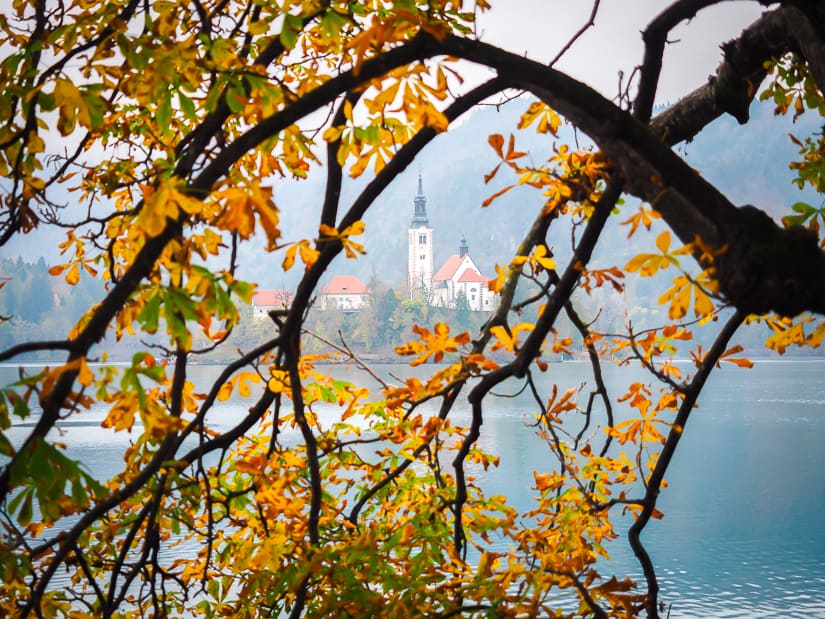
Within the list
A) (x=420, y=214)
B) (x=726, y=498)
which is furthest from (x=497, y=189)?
(x=726, y=498)

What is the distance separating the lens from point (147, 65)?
1.39 metres

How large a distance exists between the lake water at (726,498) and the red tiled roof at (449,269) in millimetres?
43323

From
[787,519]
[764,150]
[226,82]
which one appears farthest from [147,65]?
[764,150]

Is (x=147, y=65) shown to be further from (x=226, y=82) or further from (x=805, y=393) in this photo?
(x=805, y=393)

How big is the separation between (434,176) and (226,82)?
8526 centimetres

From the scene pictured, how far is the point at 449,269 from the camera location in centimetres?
6644

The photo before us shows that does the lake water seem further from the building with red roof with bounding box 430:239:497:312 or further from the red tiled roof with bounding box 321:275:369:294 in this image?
the building with red roof with bounding box 430:239:497:312

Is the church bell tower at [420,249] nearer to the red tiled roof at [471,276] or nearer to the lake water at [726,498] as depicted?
the red tiled roof at [471,276]

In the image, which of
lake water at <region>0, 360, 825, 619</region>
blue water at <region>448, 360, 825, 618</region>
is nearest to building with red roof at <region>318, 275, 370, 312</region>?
lake water at <region>0, 360, 825, 619</region>

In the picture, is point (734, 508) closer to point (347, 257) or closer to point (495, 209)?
point (347, 257)

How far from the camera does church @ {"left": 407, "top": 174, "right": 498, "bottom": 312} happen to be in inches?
2346

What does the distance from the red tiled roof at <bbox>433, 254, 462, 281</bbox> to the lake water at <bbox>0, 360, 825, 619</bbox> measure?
4332cm

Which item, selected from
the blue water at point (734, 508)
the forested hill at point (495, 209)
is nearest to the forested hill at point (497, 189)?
the forested hill at point (495, 209)

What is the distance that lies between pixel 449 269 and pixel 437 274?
184 centimetres
